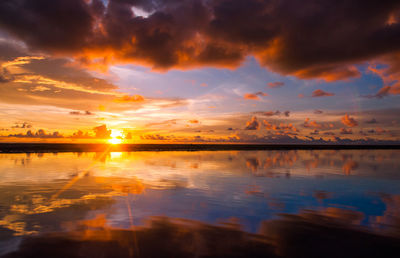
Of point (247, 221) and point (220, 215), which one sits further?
point (220, 215)

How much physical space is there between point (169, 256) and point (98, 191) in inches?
443

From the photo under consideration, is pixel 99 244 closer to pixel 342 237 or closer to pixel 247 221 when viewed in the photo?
pixel 247 221

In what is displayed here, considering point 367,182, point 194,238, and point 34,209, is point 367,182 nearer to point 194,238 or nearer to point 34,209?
point 194,238

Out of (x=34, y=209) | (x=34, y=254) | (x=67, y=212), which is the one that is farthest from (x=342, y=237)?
(x=34, y=209)

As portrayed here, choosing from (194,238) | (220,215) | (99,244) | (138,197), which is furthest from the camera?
(138,197)

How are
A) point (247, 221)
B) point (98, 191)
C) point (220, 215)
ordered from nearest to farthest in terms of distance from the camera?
point (247, 221) → point (220, 215) → point (98, 191)

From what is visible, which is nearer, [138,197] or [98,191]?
[138,197]

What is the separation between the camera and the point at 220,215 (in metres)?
12.1

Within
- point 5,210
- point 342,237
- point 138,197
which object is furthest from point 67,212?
point 342,237

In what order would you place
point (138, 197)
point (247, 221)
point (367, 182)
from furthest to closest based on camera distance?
point (367, 182)
point (138, 197)
point (247, 221)

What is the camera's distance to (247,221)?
36.7 ft

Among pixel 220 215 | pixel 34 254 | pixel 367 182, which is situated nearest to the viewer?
pixel 34 254

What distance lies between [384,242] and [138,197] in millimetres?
12054

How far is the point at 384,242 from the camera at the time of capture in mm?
9000
